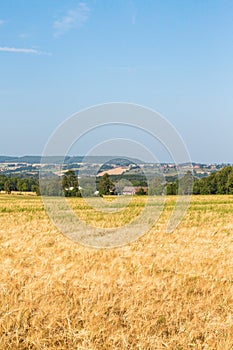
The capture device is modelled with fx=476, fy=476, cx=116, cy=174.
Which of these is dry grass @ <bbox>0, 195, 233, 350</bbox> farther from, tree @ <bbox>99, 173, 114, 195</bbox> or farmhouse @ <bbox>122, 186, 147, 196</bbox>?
farmhouse @ <bbox>122, 186, 147, 196</bbox>

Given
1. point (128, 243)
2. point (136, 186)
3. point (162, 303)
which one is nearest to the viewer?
point (162, 303)

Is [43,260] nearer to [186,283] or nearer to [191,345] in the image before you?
[186,283]

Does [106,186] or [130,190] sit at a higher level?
[106,186]

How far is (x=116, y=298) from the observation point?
559 centimetres

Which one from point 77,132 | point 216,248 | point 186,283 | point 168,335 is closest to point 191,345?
point 168,335

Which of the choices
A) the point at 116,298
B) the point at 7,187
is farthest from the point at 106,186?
the point at 7,187

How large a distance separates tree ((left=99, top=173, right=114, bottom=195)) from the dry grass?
8.80m

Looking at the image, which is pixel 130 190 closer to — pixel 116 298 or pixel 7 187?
pixel 116 298

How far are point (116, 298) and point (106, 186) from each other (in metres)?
14.3

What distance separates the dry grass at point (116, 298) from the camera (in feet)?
14.6

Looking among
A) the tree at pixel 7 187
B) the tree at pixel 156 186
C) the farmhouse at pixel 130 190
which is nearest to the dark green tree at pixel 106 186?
the farmhouse at pixel 130 190

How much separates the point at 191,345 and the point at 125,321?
0.80 m

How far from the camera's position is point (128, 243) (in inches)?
431

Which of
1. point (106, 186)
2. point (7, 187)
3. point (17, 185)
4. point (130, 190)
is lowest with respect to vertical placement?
point (7, 187)
